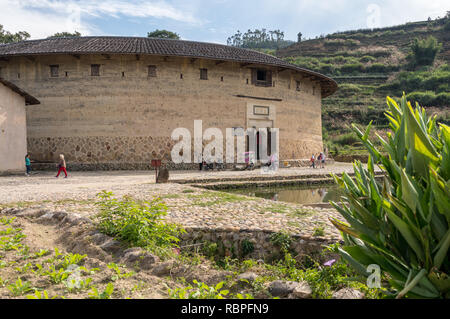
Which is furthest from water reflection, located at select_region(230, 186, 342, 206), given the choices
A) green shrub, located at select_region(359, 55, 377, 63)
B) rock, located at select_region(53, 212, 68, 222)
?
green shrub, located at select_region(359, 55, 377, 63)

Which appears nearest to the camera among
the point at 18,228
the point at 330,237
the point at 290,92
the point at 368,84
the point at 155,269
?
the point at 155,269

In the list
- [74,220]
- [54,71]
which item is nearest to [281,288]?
[74,220]

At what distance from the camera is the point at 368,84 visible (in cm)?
4891

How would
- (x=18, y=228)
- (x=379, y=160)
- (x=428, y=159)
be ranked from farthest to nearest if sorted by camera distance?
(x=18, y=228)
(x=379, y=160)
(x=428, y=159)

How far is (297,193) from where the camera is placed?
1120cm

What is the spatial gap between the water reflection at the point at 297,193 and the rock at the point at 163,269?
6.85 metres

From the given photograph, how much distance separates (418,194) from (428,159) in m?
0.19

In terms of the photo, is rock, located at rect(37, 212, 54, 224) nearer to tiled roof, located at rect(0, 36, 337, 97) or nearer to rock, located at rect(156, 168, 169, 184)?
rock, located at rect(156, 168, 169, 184)

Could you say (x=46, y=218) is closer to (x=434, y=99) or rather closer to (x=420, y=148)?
(x=420, y=148)

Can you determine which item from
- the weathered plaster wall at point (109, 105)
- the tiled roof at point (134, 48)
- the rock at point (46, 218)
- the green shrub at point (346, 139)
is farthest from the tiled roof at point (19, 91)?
the green shrub at point (346, 139)

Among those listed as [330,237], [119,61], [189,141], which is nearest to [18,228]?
[330,237]

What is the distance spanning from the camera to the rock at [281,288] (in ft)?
8.69
